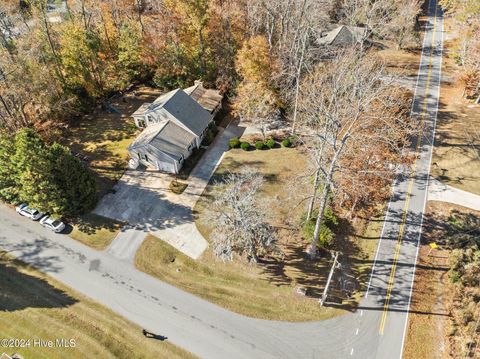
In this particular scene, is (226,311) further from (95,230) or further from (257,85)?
(257,85)

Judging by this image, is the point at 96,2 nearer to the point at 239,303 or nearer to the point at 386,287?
the point at 239,303

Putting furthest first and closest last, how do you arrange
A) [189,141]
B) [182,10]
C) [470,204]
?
[182,10] → [189,141] → [470,204]

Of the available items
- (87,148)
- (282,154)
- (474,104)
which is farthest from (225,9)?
(474,104)

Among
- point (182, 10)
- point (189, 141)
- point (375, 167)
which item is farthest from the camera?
point (182, 10)

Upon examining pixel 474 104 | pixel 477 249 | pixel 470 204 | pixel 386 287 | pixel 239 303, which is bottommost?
pixel 239 303

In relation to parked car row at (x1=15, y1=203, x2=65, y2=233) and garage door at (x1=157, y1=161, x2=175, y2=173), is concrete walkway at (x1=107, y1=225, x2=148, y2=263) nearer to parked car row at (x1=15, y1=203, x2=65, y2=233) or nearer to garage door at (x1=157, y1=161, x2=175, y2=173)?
parked car row at (x1=15, y1=203, x2=65, y2=233)

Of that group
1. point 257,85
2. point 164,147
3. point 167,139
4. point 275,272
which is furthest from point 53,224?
point 257,85

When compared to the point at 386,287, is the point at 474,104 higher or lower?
higher
